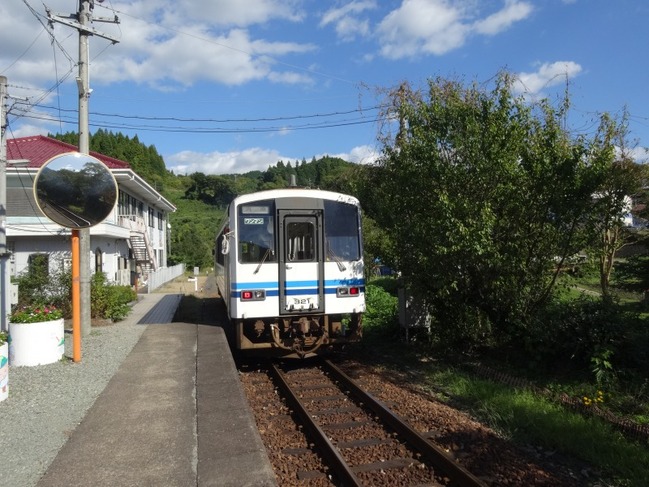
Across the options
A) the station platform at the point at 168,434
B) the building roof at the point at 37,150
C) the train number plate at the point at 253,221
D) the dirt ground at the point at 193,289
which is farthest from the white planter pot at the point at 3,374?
the dirt ground at the point at 193,289

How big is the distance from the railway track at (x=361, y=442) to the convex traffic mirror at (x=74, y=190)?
4369mm

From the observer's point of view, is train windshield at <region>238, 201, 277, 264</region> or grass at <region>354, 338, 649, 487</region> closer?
grass at <region>354, 338, 649, 487</region>

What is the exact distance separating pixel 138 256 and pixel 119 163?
702 cm

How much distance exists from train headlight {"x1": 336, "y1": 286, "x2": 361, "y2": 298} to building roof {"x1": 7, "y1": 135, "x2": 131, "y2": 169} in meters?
16.2

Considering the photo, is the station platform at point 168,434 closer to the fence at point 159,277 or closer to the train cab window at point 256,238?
the train cab window at point 256,238

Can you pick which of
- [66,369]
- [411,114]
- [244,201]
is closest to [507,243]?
[411,114]

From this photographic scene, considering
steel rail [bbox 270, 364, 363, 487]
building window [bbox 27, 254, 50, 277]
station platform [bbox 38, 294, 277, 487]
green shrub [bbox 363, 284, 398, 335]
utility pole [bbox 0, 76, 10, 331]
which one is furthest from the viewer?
building window [bbox 27, 254, 50, 277]

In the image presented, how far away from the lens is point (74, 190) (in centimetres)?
880

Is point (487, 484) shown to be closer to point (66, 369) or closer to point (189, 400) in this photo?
point (189, 400)

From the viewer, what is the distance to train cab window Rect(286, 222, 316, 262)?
896 centimetres

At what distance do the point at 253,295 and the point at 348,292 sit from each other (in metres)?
1.64

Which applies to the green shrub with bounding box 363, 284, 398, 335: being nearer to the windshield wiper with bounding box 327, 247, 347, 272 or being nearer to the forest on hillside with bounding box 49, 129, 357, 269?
the windshield wiper with bounding box 327, 247, 347, 272

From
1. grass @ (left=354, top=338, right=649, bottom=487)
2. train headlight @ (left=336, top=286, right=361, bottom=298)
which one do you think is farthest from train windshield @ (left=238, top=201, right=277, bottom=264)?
grass @ (left=354, top=338, right=649, bottom=487)

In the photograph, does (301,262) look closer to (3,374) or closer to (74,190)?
(74,190)
